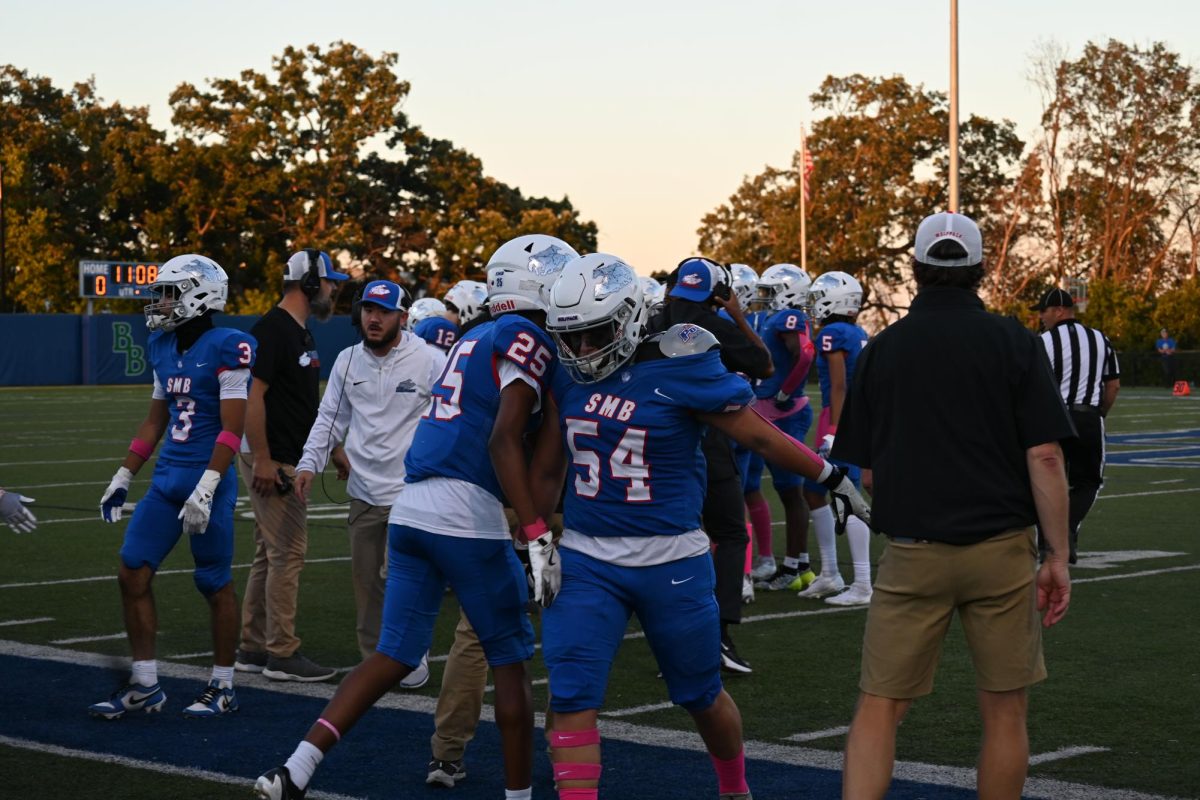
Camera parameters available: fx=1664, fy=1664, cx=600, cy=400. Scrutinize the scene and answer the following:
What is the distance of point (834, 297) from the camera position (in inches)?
392

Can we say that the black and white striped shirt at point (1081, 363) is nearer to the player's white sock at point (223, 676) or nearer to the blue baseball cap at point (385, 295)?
the blue baseball cap at point (385, 295)

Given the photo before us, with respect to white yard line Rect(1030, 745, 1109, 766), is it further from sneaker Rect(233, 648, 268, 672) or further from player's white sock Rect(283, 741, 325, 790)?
sneaker Rect(233, 648, 268, 672)

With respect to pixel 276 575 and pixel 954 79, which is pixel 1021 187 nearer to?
pixel 954 79

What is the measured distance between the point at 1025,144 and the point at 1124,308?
15.2 metres

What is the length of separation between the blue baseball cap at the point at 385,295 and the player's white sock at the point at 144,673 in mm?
1808

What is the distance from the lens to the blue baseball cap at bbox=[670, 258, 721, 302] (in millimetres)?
7648

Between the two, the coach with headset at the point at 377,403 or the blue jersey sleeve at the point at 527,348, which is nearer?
the blue jersey sleeve at the point at 527,348

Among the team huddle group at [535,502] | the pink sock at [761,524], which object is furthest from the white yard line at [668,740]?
the pink sock at [761,524]

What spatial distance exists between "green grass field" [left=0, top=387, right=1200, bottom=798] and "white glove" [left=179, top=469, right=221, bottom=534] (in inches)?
38.3

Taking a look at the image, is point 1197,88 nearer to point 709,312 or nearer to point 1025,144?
point 1025,144

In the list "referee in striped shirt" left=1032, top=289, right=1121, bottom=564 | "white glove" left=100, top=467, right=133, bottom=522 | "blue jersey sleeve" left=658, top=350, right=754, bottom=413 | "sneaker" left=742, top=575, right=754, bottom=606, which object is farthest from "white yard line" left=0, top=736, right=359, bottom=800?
"referee in striped shirt" left=1032, top=289, right=1121, bottom=564

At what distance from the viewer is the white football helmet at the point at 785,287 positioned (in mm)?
10125

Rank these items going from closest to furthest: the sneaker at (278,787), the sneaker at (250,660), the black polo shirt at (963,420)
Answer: the black polo shirt at (963,420)
the sneaker at (278,787)
the sneaker at (250,660)

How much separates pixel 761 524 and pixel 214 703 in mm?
4594
